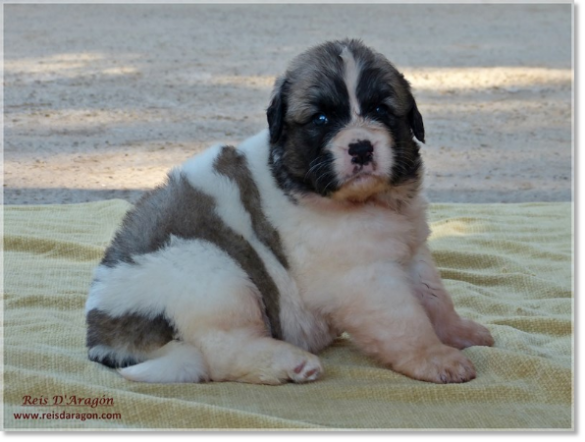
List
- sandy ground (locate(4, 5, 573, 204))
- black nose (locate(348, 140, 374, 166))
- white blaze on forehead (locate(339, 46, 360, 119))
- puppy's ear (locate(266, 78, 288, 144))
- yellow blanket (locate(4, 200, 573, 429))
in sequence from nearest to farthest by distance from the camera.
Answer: yellow blanket (locate(4, 200, 573, 429)), black nose (locate(348, 140, 374, 166)), white blaze on forehead (locate(339, 46, 360, 119)), puppy's ear (locate(266, 78, 288, 144)), sandy ground (locate(4, 5, 573, 204))

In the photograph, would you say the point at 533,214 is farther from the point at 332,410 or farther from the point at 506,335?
the point at 332,410

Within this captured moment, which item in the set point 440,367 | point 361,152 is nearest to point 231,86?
point 361,152

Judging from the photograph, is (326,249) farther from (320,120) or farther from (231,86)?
(231,86)

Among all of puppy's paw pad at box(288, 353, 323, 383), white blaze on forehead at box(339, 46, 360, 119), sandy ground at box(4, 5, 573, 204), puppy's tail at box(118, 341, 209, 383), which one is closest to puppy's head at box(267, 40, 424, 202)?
white blaze on forehead at box(339, 46, 360, 119)

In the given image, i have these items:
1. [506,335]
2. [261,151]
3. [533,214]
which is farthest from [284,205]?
[533,214]

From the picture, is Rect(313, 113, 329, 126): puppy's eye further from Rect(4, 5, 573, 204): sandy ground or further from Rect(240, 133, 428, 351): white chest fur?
Rect(4, 5, 573, 204): sandy ground

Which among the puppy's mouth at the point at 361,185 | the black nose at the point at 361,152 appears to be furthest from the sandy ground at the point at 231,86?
the black nose at the point at 361,152

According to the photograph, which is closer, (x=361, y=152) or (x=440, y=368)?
(x=361, y=152)
